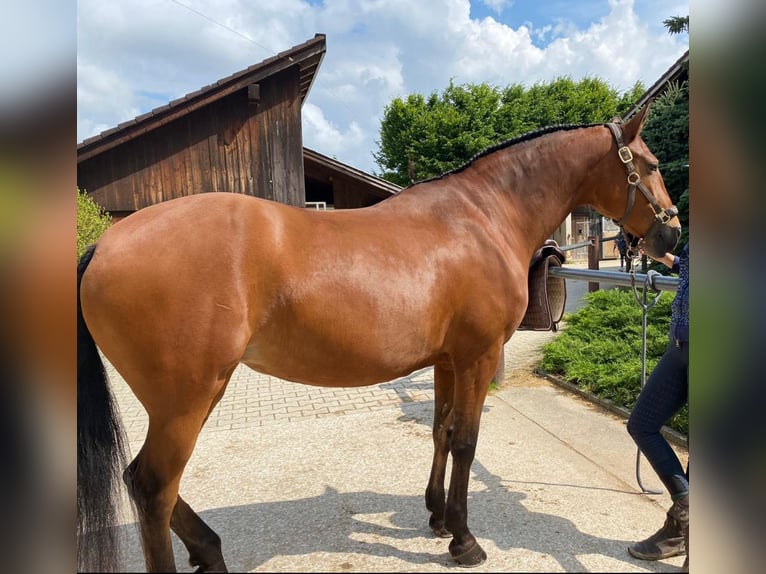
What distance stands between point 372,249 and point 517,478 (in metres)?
1.90

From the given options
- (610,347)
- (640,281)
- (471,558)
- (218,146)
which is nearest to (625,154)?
(640,281)

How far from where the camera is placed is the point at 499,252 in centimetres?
189

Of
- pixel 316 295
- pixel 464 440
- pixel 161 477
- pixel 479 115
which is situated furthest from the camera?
pixel 479 115

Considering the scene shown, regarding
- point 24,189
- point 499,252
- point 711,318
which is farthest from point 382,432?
point 24,189

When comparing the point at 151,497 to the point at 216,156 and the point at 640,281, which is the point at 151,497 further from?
the point at 216,156

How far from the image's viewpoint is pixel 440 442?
226cm

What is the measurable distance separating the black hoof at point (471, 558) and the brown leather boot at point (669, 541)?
63 centimetres

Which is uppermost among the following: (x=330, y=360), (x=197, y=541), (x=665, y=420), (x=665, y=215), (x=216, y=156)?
(x=216, y=156)

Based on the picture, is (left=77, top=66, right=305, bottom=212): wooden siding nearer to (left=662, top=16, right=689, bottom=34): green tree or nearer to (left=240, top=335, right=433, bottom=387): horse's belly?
(left=240, top=335, right=433, bottom=387): horse's belly

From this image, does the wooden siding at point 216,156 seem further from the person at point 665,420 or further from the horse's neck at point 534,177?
the person at point 665,420

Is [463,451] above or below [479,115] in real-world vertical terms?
below

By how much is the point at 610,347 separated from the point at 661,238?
305cm

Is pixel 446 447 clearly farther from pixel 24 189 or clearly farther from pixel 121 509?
pixel 24 189

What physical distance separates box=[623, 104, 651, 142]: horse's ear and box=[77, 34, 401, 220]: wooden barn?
17.3 feet
